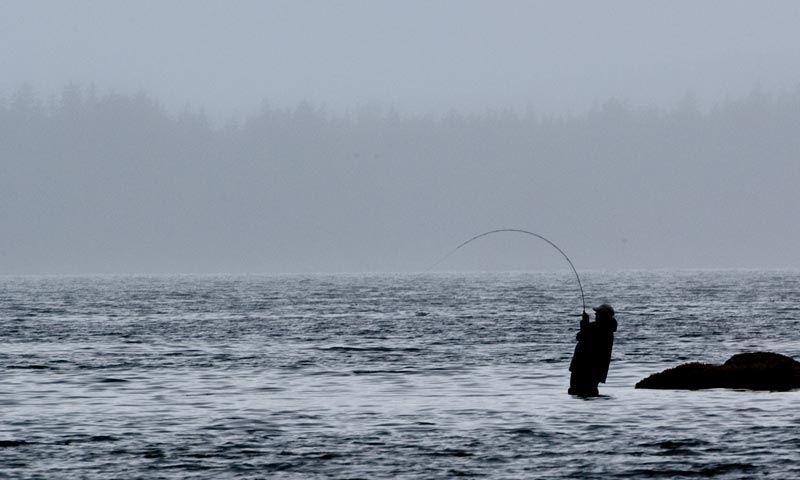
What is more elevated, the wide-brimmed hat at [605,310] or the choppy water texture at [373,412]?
Result: the wide-brimmed hat at [605,310]

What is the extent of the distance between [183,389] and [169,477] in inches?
461

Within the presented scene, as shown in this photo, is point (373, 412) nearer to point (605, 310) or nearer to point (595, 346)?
point (595, 346)

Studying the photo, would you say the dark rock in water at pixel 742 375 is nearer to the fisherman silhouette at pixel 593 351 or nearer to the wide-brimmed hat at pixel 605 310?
the fisherman silhouette at pixel 593 351

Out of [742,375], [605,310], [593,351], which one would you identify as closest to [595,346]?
[593,351]

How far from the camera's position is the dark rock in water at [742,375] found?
88.7 ft

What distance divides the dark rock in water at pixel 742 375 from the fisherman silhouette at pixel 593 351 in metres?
2.27

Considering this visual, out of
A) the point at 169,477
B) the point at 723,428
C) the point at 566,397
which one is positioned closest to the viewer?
the point at 169,477

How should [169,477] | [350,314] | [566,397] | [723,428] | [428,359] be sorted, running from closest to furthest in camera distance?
[169,477] < [723,428] < [566,397] < [428,359] < [350,314]

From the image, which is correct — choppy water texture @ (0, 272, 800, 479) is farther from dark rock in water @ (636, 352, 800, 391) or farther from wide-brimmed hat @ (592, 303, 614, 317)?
wide-brimmed hat @ (592, 303, 614, 317)

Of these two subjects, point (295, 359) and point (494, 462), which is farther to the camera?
point (295, 359)

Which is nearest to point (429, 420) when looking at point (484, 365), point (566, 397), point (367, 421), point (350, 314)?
point (367, 421)

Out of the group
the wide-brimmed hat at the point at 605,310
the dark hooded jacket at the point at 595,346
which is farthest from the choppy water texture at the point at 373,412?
the wide-brimmed hat at the point at 605,310

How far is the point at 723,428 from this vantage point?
70.7ft

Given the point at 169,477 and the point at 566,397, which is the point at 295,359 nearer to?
the point at 566,397
